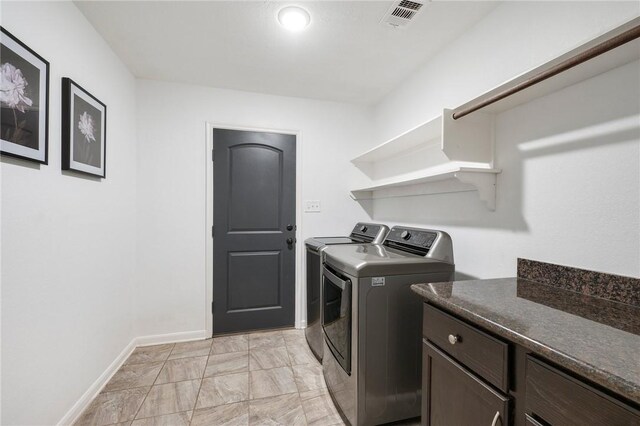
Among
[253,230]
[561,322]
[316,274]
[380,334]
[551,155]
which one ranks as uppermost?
[551,155]

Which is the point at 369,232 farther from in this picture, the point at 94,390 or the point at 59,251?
the point at 94,390

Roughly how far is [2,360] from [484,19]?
2938 millimetres

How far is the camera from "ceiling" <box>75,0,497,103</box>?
1618 mm

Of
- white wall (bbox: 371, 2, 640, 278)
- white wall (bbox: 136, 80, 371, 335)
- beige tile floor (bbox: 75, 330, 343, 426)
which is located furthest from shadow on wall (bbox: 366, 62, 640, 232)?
white wall (bbox: 136, 80, 371, 335)

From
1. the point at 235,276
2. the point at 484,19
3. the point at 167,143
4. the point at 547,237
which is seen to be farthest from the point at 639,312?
the point at 167,143

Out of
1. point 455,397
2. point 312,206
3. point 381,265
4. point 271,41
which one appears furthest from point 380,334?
point 271,41

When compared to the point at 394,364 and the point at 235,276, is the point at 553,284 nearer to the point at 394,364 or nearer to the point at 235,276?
the point at 394,364

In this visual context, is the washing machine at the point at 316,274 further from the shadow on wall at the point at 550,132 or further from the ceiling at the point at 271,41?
the ceiling at the point at 271,41

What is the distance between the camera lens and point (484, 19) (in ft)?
5.41

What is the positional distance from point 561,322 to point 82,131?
2.45m

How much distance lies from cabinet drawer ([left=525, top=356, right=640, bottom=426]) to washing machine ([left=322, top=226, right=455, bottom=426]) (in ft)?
2.62

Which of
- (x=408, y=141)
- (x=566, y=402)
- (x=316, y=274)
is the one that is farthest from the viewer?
(x=316, y=274)

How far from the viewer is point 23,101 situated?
4.05 feet

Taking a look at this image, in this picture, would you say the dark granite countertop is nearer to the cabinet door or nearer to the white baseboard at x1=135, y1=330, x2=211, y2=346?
the cabinet door
